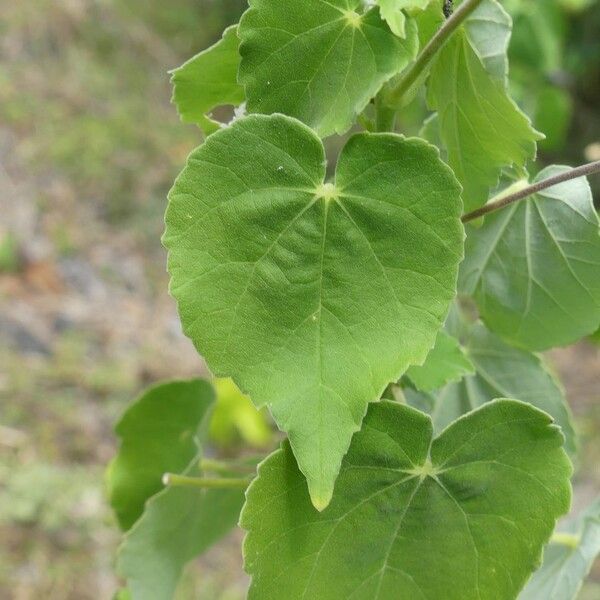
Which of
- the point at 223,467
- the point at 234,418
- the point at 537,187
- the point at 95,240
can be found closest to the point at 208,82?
the point at 537,187

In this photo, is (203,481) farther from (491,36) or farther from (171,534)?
(491,36)

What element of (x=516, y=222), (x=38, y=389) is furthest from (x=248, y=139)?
(x=38, y=389)

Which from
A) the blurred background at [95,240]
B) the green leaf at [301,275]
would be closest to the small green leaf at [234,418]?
the blurred background at [95,240]

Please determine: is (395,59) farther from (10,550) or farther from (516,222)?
(10,550)

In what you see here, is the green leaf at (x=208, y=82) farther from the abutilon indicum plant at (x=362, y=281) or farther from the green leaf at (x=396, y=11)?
the green leaf at (x=396, y=11)

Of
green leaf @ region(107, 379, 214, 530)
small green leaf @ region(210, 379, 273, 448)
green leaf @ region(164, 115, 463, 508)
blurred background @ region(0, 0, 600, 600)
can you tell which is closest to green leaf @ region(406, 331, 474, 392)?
green leaf @ region(164, 115, 463, 508)

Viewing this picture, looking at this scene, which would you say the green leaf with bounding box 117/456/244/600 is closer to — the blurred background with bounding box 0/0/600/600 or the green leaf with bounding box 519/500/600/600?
the green leaf with bounding box 519/500/600/600
